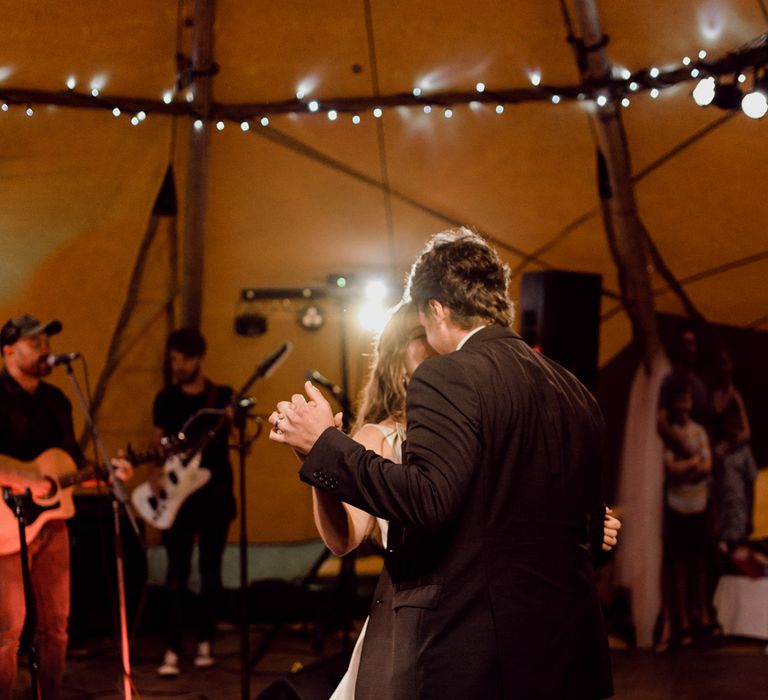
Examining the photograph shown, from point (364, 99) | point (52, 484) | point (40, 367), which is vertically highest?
point (364, 99)

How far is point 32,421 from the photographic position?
4215 mm

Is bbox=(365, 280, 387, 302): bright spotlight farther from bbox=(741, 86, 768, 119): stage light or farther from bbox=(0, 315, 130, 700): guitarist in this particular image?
bbox=(741, 86, 768, 119): stage light

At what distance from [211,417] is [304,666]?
1.49 metres

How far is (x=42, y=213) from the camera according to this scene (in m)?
5.96

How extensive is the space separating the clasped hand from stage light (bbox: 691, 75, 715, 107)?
3.46 meters

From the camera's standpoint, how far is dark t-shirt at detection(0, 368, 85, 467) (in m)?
4.16

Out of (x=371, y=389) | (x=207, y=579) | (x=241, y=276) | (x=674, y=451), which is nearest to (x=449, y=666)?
(x=371, y=389)

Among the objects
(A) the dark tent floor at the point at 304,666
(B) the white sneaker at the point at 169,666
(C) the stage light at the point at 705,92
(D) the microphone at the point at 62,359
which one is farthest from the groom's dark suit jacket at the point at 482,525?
(B) the white sneaker at the point at 169,666

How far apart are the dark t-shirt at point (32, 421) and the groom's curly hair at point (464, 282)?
266cm

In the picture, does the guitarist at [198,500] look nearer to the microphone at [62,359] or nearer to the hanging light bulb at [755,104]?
the microphone at [62,359]

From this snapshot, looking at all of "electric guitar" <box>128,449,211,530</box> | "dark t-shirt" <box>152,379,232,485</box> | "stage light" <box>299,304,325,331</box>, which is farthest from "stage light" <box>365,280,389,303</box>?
"electric guitar" <box>128,449,211,530</box>

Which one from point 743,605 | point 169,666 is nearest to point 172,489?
point 169,666

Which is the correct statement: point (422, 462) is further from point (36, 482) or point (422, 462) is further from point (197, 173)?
point (197, 173)

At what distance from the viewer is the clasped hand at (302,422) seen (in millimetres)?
1880
